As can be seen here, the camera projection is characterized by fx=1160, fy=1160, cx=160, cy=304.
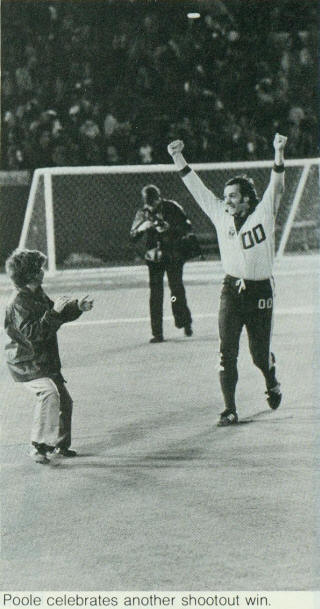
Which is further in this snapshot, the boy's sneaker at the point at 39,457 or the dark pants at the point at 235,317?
the dark pants at the point at 235,317

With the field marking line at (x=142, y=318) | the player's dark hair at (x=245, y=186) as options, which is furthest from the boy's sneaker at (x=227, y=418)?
the field marking line at (x=142, y=318)

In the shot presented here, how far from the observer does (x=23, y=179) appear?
20406 mm

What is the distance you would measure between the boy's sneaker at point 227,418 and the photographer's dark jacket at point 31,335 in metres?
1.65

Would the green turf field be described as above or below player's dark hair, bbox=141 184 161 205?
below

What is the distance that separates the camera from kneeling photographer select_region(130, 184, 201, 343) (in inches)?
510

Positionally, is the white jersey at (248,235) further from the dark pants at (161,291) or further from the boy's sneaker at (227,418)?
the dark pants at (161,291)

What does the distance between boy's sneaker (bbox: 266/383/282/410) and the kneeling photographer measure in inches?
155

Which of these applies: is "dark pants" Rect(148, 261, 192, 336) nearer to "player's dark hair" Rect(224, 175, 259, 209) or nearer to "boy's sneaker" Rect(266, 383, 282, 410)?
"boy's sneaker" Rect(266, 383, 282, 410)

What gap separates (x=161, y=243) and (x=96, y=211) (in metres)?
7.21

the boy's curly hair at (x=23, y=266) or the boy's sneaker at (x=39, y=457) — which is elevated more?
the boy's curly hair at (x=23, y=266)

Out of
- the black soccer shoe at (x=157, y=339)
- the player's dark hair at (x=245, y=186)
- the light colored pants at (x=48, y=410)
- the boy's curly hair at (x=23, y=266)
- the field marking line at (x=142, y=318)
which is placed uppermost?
the player's dark hair at (x=245, y=186)

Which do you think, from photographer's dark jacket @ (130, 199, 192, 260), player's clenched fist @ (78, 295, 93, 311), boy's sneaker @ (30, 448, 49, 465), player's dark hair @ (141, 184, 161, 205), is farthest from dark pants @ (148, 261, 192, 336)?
player's clenched fist @ (78, 295, 93, 311)

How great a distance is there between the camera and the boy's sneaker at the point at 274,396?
912cm

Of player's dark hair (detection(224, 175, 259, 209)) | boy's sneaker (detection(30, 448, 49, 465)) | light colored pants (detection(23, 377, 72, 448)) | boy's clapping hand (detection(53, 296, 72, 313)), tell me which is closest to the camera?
boy's clapping hand (detection(53, 296, 72, 313))
